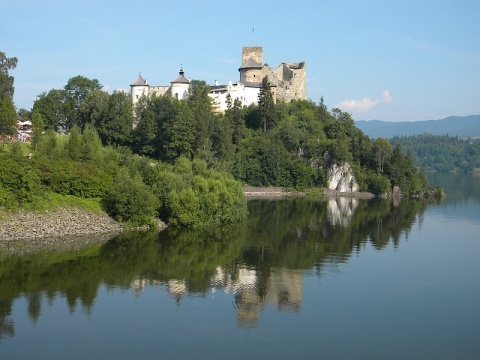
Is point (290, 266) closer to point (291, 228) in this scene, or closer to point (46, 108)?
point (291, 228)

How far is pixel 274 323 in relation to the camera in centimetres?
1906

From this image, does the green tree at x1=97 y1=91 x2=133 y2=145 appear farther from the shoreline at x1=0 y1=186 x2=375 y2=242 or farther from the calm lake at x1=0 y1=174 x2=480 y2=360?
the calm lake at x1=0 y1=174 x2=480 y2=360

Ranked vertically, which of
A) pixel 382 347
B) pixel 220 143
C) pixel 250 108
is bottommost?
pixel 382 347

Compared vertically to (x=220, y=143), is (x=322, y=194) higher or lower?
lower

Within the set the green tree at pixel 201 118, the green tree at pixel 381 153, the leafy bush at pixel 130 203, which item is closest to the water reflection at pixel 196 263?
the leafy bush at pixel 130 203

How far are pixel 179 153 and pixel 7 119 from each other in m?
15.5

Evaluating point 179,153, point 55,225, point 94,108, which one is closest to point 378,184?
point 179,153

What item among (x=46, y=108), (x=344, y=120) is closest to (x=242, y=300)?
(x=46, y=108)

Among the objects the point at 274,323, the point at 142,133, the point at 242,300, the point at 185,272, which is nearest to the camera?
the point at 274,323

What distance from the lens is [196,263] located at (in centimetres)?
2731

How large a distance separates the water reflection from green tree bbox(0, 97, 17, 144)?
14656 millimetres

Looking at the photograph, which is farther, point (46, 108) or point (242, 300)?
point (46, 108)

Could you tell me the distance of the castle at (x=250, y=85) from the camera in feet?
198

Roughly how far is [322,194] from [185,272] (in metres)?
37.5
